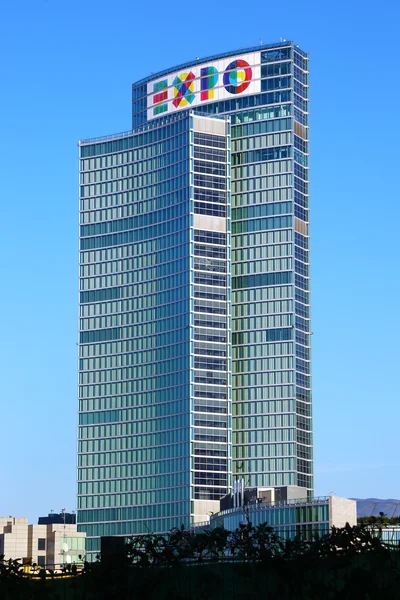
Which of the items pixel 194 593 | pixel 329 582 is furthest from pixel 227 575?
pixel 329 582

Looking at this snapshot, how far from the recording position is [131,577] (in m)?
42.7

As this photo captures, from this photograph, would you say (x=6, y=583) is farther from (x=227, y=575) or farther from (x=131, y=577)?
(x=227, y=575)

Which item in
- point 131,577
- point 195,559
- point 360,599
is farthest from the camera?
point 195,559

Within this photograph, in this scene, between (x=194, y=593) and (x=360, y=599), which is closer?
(x=360, y=599)

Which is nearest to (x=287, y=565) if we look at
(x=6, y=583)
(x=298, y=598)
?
(x=298, y=598)

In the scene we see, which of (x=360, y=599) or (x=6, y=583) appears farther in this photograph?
(x=6, y=583)

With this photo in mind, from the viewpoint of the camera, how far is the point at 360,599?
4000cm

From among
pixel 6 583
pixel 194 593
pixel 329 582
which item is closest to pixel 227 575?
pixel 194 593

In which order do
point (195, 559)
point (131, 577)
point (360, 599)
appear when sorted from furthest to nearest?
1. point (195, 559)
2. point (131, 577)
3. point (360, 599)

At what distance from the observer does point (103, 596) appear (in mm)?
42531

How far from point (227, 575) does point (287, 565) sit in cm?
256

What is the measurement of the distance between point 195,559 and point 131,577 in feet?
13.2

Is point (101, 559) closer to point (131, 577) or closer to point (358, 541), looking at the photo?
point (131, 577)

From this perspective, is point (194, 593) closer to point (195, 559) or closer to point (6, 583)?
point (195, 559)
